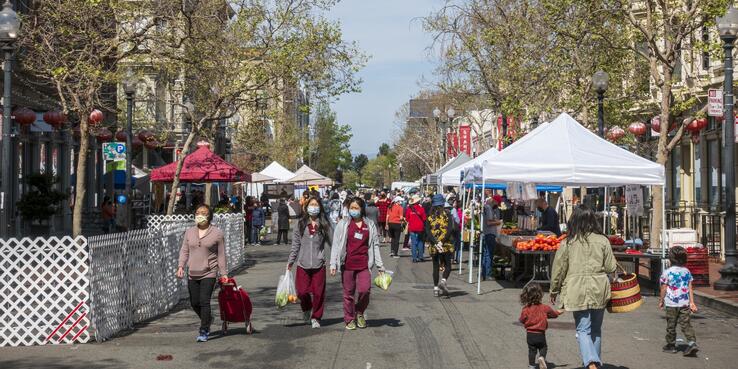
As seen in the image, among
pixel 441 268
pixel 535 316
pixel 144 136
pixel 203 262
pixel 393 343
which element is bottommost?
pixel 393 343

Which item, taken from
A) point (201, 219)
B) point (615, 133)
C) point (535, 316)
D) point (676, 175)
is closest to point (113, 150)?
point (615, 133)

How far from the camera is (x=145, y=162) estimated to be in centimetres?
5825

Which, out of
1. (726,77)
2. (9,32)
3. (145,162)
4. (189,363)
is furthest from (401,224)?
(145,162)

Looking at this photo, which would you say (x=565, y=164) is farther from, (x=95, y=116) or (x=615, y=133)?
(x=95, y=116)

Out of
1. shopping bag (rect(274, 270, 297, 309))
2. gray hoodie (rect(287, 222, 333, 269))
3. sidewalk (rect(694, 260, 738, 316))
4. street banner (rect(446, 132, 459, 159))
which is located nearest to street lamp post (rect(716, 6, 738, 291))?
sidewalk (rect(694, 260, 738, 316))

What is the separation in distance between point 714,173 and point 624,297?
2437cm

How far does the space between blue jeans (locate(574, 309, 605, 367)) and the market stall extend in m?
8.19

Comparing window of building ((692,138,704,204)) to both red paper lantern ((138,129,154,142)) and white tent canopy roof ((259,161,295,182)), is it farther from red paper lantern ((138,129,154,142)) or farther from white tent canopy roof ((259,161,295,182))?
red paper lantern ((138,129,154,142))

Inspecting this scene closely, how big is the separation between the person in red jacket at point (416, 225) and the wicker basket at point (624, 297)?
51.1ft

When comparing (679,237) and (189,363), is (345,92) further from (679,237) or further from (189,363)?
(189,363)

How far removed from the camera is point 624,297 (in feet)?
31.3

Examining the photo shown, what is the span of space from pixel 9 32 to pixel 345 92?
42.8 ft

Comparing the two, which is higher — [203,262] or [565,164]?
[565,164]

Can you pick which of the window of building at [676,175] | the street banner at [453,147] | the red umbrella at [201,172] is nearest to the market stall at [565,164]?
the red umbrella at [201,172]
